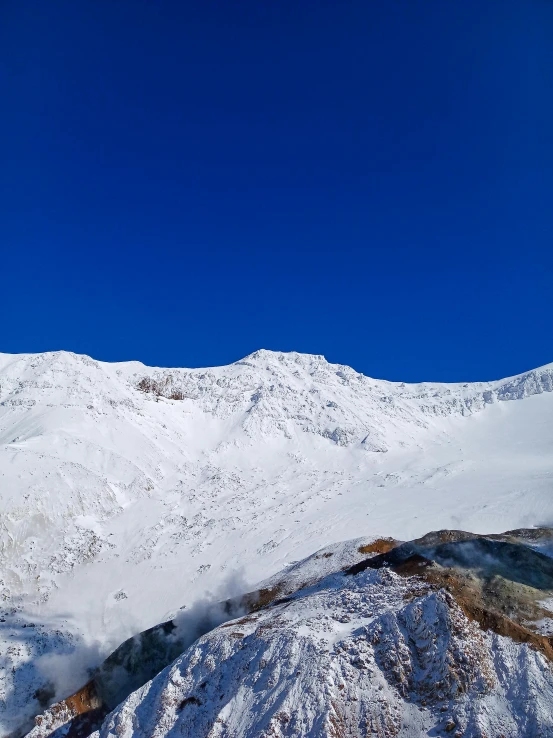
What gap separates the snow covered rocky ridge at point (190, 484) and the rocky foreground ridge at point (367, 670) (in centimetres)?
881

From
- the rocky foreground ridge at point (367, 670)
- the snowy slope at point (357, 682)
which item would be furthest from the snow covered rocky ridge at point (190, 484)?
the snowy slope at point (357, 682)

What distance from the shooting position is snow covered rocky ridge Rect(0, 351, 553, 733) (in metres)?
31.4

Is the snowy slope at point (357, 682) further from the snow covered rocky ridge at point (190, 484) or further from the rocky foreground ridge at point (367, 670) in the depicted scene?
the snow covered rocky ridge at point (190, 484)

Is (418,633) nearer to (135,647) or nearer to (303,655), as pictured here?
(303,655)

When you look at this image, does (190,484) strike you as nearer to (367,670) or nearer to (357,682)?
(367,670)

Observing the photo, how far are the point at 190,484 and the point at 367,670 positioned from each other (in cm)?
3637

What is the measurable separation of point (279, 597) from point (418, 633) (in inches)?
407

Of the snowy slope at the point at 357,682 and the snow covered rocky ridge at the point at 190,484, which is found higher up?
the snow covered rocky ridge at the point at 190,484

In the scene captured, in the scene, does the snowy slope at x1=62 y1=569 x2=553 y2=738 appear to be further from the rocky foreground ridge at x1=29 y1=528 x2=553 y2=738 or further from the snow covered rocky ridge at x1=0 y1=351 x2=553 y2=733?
the snow covered rocky ridge at x1=0 y1=351 x2=553 y2=733

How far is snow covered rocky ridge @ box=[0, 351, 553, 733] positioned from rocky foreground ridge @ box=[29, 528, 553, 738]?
8.81m

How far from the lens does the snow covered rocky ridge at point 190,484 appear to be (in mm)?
31375

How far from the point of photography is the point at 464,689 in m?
14.9

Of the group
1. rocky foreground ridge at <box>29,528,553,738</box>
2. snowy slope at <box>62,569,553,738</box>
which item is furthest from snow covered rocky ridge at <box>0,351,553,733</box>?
snowy slope at <box>62,569,553,738</box>

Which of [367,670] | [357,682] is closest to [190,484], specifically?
[367,670]
